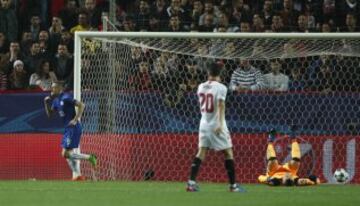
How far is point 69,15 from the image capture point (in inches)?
868

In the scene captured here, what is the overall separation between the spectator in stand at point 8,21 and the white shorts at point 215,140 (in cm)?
791

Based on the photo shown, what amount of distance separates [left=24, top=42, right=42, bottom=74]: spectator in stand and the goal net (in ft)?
6.25

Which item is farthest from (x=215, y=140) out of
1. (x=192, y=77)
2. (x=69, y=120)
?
(x=69, y=120)

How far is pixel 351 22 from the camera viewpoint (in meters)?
20.4

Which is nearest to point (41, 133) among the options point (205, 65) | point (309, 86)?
point (205, 65)

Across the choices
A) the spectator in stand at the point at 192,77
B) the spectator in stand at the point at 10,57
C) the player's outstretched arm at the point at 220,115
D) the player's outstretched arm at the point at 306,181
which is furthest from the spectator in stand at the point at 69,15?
the player's outstretched arm at the point at 220,115

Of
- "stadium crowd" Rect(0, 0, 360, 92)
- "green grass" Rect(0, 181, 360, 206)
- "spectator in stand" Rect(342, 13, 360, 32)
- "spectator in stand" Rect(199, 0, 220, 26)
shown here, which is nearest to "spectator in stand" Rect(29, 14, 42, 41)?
"stadium crowd" Rect(0, 0, 360, 92)

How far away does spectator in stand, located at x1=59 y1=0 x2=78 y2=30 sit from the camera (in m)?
22.0

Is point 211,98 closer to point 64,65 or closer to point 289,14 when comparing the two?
point 64,65

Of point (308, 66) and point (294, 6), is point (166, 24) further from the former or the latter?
point (308, 66)

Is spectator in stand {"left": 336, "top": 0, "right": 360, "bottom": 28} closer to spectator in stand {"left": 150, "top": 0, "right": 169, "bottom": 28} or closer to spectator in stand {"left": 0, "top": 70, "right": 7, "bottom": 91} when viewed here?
spectator in stand {"left": 150, "top": 0, "right": 169, "bottom": 28}

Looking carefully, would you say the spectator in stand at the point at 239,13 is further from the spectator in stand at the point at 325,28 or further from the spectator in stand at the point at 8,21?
the spectator in stand at the point at 8,21

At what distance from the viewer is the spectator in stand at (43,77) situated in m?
19.8

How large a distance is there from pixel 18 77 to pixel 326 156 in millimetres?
6038
